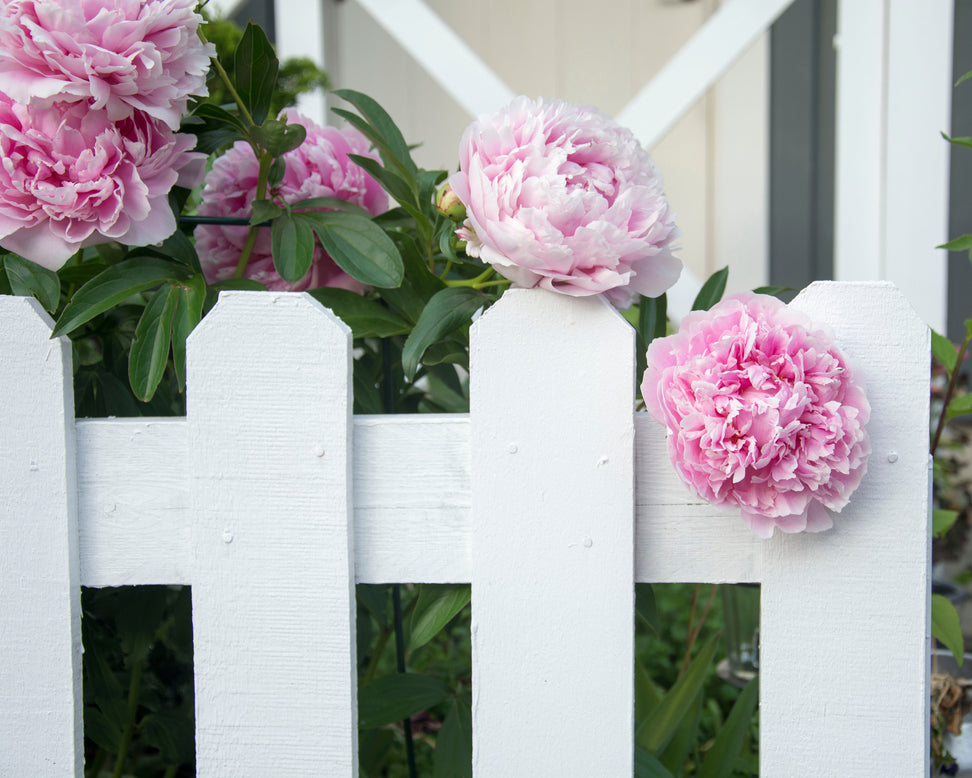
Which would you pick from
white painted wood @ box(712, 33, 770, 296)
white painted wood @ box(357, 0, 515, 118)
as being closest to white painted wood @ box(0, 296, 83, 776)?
white painted wood @ box(357, 0, 515, 118)

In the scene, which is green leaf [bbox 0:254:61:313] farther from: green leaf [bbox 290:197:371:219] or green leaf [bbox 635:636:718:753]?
green leaf [bbox 635:636:718:753]

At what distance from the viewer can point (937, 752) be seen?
3.36 feet

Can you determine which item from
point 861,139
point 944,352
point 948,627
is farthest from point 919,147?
point 948,627

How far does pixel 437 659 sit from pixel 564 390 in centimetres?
128

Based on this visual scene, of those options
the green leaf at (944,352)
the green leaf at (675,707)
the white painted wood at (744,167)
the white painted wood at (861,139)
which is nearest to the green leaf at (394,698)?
the green leaf at (675,707)

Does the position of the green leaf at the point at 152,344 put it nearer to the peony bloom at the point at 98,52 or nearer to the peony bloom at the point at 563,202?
the peony bloom at the point at 98,52

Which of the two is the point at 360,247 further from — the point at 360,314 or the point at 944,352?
the point at 944,352

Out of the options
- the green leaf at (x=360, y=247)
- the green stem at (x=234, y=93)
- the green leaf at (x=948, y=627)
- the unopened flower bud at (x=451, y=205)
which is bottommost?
the green leaf at (x=948, y=627)

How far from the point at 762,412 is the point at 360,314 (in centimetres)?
35

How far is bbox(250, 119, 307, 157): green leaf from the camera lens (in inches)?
28.4

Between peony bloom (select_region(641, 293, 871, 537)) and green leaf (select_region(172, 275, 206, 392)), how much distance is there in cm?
36

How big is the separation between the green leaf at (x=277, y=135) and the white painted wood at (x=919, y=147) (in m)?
1.68

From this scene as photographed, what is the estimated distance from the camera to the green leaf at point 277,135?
0.72m

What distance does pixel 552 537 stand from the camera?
69cm
